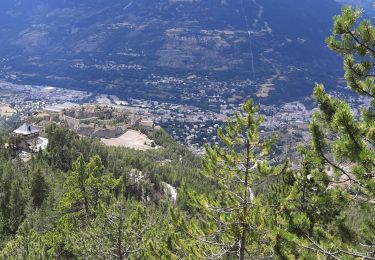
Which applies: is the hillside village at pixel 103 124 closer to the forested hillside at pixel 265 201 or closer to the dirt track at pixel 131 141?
the dirt track at pixel 131 141

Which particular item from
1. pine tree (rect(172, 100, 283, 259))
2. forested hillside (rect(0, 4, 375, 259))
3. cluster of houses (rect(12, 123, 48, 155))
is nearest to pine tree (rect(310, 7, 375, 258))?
forested hillside (rect(0, 4, 375, 259))

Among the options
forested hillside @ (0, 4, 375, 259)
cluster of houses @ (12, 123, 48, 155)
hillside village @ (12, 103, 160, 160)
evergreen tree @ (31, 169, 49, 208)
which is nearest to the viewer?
forested hillside @ (0, 4, 375, 259)

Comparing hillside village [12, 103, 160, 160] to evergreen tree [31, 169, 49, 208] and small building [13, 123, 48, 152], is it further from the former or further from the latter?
evergreen tree [31, 169, 49, 208]

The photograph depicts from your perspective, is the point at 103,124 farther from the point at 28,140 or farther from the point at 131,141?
the point at 28,140

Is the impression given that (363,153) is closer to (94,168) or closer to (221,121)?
(94,168)

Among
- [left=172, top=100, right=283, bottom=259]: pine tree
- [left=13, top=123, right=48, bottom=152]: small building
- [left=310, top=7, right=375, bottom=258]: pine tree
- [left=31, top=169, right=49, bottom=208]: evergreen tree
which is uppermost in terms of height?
[left=310, top=7, right=375, bottom=258]: pine tree

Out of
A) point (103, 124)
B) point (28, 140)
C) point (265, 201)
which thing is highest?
point (265, 201)

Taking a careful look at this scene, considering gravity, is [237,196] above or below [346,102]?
below

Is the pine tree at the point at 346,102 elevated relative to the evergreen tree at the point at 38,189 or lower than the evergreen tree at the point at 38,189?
elevated

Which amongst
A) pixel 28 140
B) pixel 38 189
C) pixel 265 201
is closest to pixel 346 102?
pixel 265 201

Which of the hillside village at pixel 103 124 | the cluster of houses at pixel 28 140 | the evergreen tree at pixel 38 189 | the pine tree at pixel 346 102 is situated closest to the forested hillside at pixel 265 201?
the pine tree at pixel 346 102

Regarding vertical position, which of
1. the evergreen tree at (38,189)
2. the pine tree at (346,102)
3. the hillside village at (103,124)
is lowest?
the hillside village at (103,124)

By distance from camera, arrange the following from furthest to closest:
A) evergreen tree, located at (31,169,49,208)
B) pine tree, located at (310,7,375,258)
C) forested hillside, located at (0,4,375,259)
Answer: evergreen tree, located at (31,169,49,208) < forested hillside, located at (0,4,375,259) < pine tree, located at (310,7,375,258)
